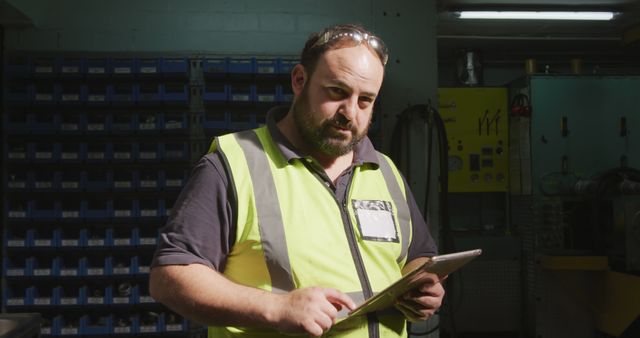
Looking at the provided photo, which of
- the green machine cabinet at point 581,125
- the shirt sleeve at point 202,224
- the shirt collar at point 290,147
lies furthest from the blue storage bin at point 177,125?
the green machine cabinet at point 581,125

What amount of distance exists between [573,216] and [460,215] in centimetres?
127

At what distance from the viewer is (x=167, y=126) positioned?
3.61 metres

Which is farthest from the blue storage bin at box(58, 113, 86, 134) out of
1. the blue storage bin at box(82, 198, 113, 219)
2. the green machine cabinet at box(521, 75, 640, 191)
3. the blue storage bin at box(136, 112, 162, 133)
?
the green machine cabinet at box(521, 75, 640, 191)

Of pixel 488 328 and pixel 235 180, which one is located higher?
pixel 235 180

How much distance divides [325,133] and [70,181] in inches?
111

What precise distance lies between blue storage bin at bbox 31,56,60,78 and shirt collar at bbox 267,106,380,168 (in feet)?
8.86

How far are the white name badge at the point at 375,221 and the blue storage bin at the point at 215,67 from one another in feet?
8.50

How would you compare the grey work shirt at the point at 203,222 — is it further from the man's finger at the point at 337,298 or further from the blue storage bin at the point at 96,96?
the blue storage bin at the point at 96,96

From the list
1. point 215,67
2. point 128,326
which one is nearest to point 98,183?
point 128,326

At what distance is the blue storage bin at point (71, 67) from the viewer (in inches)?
140

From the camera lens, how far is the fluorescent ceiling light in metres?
4.46

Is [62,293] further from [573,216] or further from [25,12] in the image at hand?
[573,216]

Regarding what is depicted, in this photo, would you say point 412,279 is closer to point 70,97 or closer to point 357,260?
point 357,260

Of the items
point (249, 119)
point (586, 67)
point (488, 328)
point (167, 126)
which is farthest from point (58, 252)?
point (586, 67)
